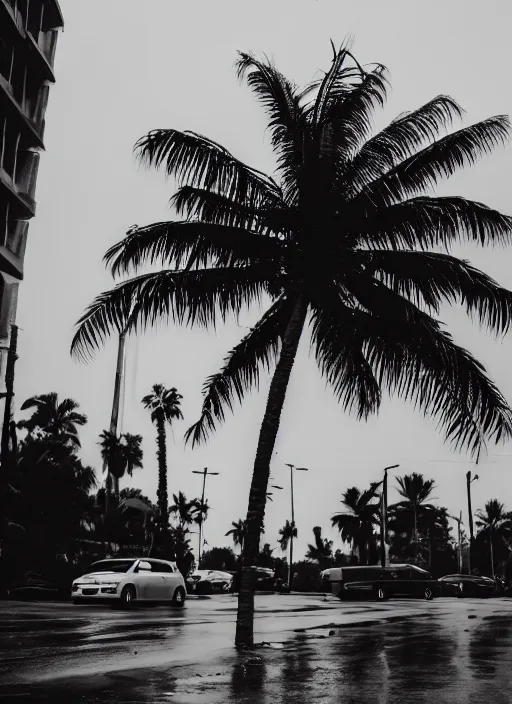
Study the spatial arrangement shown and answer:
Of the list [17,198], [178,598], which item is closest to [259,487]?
[178,598]

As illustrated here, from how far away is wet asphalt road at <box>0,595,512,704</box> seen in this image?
7340mm

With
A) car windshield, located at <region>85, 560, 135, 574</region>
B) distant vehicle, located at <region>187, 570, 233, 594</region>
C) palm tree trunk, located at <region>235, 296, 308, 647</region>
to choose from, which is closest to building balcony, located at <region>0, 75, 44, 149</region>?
car windshield, located at <region>85, 560, 135, 574</region>

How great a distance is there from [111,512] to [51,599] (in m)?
11.7

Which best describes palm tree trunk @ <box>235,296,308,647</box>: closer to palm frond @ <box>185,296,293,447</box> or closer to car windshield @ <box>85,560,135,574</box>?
palm frond @ <box>185,296,293,447</box>

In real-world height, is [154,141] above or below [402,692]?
above

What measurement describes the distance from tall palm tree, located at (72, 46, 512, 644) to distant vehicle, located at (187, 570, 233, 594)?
30.5 meters

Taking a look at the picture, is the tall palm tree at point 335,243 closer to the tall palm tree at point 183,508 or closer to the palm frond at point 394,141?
the palm frond at point 394,141

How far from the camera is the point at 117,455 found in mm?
50094

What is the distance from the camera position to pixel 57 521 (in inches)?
1454

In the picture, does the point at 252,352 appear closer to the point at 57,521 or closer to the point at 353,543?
the point at 57,521

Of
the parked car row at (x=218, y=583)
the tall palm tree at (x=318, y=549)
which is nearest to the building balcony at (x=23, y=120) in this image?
the parked car row at (x=218, y=583)

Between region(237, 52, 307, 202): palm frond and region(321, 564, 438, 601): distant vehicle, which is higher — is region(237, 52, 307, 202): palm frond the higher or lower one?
the higher one

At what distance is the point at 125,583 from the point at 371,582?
1585 centimetres

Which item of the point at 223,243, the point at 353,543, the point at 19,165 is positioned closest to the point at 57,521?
the point at 19,165
